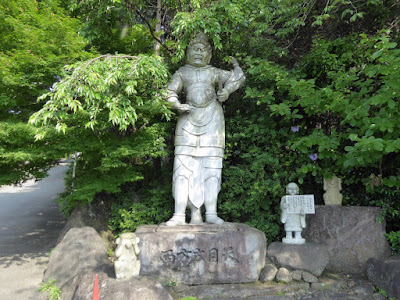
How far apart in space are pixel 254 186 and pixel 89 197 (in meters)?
2.90

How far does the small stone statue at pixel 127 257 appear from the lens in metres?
3.66

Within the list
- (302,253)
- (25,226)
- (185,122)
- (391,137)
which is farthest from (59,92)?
(25,226)

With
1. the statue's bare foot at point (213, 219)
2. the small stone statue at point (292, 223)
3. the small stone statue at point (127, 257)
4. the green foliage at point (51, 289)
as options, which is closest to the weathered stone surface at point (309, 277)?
the small stone statue at point (292, 223)

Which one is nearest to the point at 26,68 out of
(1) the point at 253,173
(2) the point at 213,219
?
(2) the point at 213,219

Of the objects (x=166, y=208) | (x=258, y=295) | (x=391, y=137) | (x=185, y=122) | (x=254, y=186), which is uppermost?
(x=185, y=122)

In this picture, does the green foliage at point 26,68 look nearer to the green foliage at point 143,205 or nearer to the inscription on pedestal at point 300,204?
the green foliage at point 143,205

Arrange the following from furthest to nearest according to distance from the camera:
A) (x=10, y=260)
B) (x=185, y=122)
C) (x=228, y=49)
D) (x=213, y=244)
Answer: (x=228, y=49)
(x=10, y=260)
(x=185, y=122)
(x=213, y=244)

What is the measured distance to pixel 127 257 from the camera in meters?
3.72

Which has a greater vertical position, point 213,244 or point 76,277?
point 213,244

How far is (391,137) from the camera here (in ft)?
13.6

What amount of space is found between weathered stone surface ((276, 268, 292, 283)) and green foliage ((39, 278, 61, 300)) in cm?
304

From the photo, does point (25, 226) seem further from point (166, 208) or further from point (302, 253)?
point (302, 253)

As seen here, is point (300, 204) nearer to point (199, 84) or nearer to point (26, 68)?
point (199, 84)

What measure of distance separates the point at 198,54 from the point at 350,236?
397 centimetres
